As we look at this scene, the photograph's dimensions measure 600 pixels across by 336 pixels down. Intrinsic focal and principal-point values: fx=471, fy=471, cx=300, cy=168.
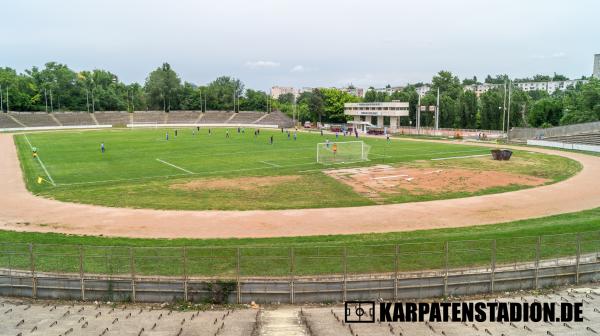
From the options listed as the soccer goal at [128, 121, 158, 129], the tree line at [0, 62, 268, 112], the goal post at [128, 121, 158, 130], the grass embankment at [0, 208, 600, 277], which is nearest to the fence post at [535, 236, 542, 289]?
the grass embankment at [0, 208, 600, 277]

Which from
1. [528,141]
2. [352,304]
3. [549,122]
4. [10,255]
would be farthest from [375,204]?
[549,122]

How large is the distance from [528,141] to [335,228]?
56.8m

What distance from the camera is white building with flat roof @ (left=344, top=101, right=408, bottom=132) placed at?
103 m

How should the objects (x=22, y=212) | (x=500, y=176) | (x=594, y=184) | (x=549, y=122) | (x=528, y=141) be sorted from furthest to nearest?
(x=549, y=122) < (x=528, y=141) < (x=500, y=176) < (x=594, y=184) < (x=22, y=212)

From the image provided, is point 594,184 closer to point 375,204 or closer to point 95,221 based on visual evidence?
point 375,204

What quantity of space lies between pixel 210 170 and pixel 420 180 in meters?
18.5

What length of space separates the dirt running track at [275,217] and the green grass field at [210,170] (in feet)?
5.59

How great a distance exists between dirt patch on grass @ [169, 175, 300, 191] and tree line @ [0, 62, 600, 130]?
70.4 metres

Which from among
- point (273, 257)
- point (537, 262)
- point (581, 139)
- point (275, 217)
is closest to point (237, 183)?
point (275, 217)

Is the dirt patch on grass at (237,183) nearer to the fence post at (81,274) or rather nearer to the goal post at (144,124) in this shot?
the fence post at (81,274)

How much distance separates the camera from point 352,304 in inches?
548

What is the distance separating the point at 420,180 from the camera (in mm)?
37531

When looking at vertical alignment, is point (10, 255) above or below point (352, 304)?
above

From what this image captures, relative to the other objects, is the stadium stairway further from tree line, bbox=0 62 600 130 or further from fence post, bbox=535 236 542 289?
fence post, bbox=535 236 542 289
